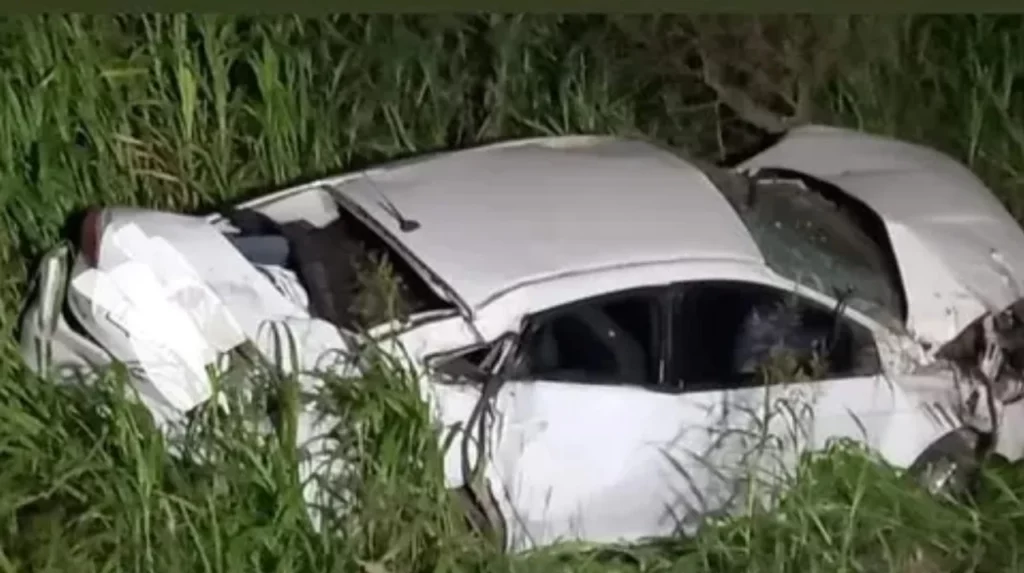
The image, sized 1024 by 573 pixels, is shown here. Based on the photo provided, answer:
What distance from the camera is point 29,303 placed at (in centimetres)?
415

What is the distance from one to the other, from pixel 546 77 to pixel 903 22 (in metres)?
1.13

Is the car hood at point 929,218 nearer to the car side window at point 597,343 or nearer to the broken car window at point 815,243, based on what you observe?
the broken car window at point 815,243

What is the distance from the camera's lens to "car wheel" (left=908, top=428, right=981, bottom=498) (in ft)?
13.4

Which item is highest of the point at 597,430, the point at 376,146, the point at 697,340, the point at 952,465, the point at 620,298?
the point at 376,146

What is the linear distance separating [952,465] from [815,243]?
619 millimetres

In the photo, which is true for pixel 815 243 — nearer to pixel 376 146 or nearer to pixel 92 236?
pixel 376 146

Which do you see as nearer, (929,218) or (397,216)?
(397,216)

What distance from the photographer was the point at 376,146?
4.85 meters

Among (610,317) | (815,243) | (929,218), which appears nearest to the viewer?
(610,317)

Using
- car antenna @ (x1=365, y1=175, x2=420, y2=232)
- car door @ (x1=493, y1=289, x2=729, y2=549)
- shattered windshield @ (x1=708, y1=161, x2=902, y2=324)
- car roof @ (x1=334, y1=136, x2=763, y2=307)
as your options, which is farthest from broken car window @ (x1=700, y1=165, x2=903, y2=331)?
car antenna @ (x1=365, y1=175, x2=420, y2=232)

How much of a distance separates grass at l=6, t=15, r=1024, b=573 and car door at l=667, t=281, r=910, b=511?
0.35 feet

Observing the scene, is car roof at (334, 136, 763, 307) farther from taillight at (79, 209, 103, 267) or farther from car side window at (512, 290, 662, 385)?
taillight at (79, 209, 103, 267)

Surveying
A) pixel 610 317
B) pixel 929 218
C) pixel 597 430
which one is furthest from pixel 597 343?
pixel 929 218

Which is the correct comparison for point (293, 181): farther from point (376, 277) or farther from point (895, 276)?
point (895, 276)
